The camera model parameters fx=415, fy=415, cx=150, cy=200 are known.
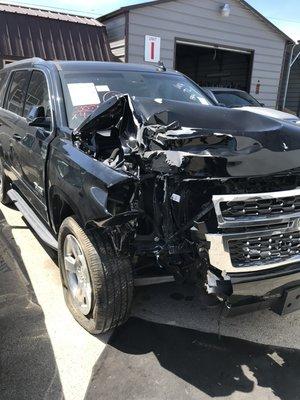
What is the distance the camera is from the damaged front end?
2359 mm

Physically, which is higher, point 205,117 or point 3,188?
point 205,117

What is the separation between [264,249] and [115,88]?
81.8 inches

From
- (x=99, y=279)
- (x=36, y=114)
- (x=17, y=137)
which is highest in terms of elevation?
(x=36, y=114)

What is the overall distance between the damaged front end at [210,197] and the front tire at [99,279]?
0.18 m

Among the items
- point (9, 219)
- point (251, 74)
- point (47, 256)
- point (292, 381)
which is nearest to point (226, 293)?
point (292, 381)

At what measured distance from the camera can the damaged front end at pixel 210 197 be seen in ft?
7.74

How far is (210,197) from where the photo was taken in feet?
8.50

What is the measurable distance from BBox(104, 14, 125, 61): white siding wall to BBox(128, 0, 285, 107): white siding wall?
23 cm

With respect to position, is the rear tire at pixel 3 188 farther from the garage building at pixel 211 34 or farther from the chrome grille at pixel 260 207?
the garage building at pixel 211 34

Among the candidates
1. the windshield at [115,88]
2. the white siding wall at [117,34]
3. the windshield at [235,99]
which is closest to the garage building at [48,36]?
the white siding wall at [117,34]

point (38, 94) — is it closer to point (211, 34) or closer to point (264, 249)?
point (264, 249)

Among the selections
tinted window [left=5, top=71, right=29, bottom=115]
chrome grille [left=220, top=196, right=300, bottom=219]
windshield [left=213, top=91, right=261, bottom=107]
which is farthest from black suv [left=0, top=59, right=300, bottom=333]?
windshield [left=213, top=91, right=261, bottom=107]

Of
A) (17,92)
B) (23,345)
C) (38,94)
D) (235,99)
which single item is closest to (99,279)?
(23,345)

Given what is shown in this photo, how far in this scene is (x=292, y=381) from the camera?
2.65 metres
